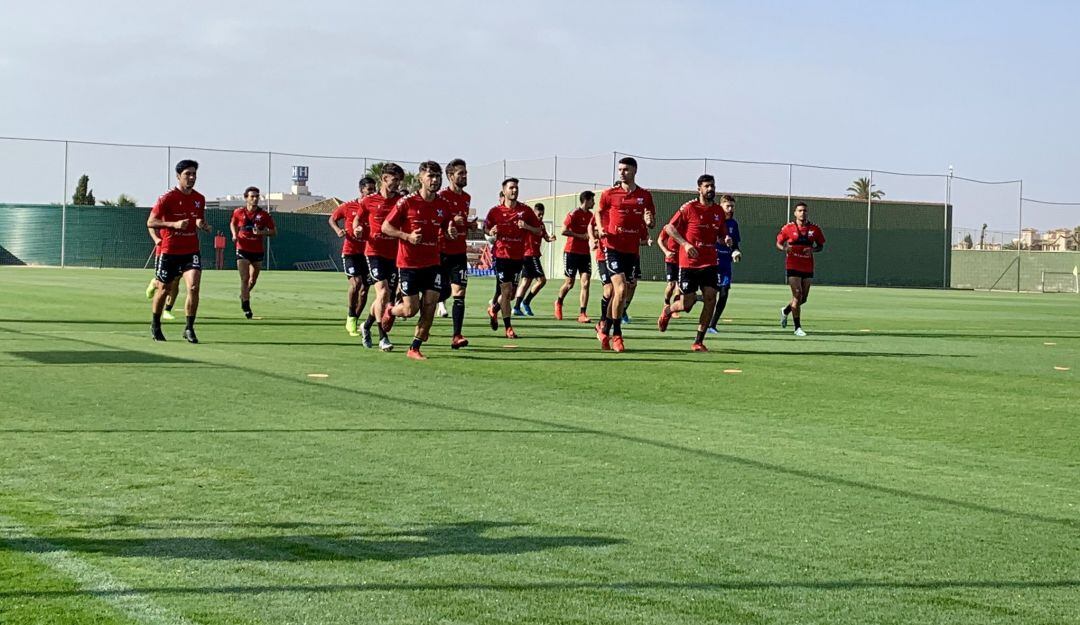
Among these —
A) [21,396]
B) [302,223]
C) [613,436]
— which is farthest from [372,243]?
[302,223]

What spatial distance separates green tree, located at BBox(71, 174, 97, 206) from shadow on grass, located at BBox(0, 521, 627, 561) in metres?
60.0

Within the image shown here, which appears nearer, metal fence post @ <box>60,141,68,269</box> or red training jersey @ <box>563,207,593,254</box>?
red training jersey @ <box>563,207,593,254</box>

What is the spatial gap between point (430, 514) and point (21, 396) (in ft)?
17.7

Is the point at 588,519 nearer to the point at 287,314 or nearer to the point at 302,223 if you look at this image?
the point at 287,314

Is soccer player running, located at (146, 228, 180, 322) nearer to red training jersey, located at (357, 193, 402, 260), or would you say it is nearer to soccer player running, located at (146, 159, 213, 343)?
soccer player running, located at (146, 159, 213, 343)

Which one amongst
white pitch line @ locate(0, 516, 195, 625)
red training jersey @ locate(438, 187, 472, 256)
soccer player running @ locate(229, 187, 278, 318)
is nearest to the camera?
white pitch line @ locate(0, 516, 195, 625)

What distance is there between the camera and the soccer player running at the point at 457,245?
1566 centimetres

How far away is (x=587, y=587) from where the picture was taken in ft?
16.2

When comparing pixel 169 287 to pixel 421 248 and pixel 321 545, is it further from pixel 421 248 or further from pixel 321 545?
pixel 321 545

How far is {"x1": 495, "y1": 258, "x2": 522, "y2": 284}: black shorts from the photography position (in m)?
19.5

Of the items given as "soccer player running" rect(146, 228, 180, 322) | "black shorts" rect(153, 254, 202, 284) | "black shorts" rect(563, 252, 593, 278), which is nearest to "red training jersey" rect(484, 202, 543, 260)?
"black shorts" rect(563, 252, 593, 278)

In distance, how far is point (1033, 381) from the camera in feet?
44.6

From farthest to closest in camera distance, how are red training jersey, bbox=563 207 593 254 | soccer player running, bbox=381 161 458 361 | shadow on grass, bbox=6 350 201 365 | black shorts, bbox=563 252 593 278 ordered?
black shorts, bbox=563 252 593 278 < red training jersey, bbox=563 207 593 254 < soccer player running, bbox=381 161 458 361 < shadow on grass, bbox=6 350 201 365

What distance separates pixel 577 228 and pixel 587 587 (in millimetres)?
18709
